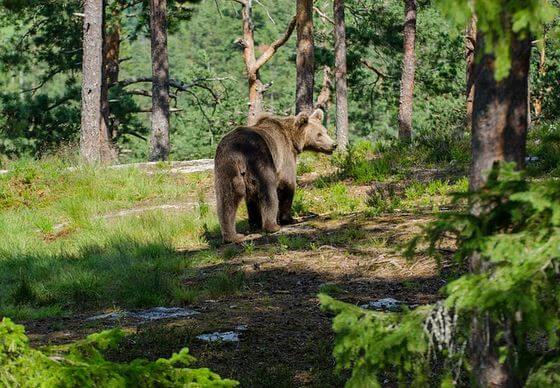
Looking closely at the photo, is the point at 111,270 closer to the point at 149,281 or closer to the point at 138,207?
the point at 149,281

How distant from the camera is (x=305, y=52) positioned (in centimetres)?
2311

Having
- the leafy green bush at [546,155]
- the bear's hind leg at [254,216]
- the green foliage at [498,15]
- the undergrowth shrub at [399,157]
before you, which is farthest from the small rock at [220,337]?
the undergrowth shrub at [399,157]

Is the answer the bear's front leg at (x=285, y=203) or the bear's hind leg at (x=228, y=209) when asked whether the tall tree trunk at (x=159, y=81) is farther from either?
the bear's hind leg at (x=228, y=209)

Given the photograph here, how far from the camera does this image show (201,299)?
8398 mm

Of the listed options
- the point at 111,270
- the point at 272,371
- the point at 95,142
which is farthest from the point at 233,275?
the point at 95,142

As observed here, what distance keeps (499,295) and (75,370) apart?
1734 millimetres

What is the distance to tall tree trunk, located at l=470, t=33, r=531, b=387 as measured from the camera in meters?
3.89

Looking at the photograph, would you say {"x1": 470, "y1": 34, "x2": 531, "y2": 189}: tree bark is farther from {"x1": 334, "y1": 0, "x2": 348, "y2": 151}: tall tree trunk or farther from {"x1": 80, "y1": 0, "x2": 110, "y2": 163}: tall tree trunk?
{"x1": 334, "y1": 0, "x2": 348, "y2": 151}: tall tree trunk

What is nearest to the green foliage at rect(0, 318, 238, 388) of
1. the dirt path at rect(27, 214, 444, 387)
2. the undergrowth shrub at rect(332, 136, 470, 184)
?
the dirt path at rect(27, 214, 444, 387)

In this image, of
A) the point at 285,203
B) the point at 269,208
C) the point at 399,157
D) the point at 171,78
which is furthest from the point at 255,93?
the point at 269,208

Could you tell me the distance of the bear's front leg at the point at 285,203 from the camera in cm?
1180

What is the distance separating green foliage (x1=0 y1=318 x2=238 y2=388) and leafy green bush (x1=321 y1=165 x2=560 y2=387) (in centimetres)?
72

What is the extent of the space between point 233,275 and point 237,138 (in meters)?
2.43

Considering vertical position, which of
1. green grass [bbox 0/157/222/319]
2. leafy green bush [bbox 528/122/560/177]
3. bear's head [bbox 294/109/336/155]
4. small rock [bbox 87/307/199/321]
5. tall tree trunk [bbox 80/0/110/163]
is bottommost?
small rock [bbox 87/307/199/321]
